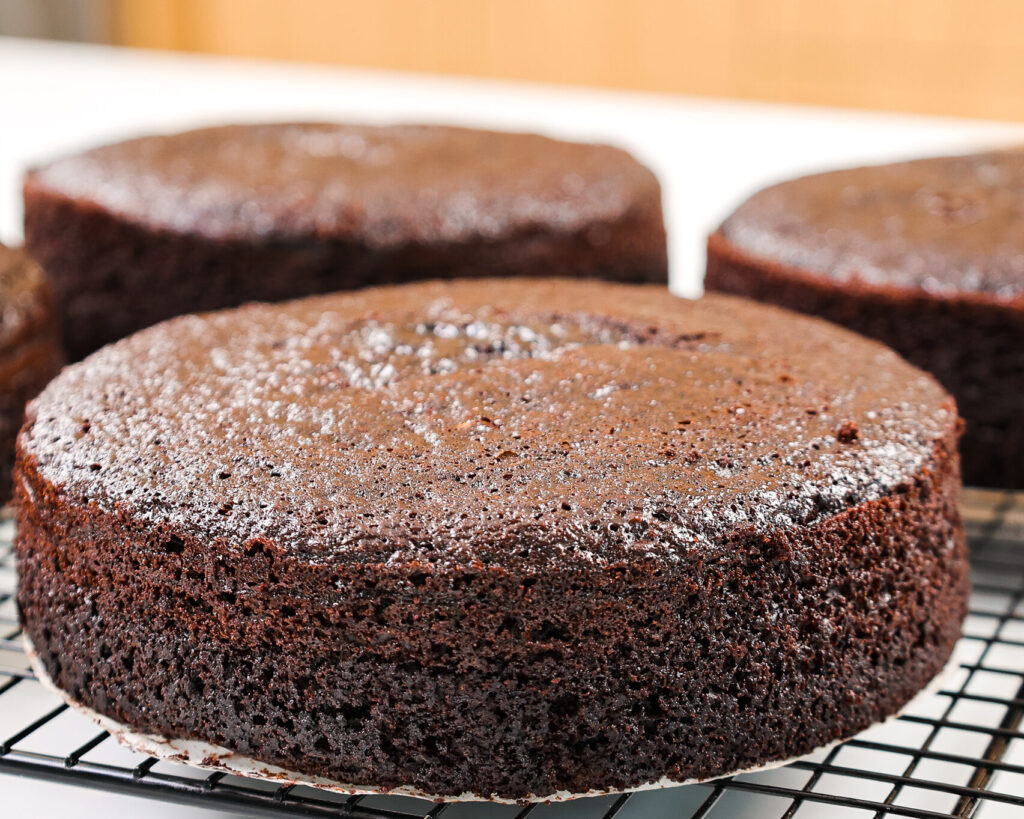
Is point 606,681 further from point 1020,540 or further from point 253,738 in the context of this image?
point 1020,540

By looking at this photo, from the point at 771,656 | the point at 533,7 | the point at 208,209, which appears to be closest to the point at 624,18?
the point at 533,7

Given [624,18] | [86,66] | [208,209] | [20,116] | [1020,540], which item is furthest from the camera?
[624,18]

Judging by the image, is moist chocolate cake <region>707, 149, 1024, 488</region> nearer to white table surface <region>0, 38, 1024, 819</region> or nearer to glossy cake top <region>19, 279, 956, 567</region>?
glossy cake top <region>19, 279, 956, 567</region>

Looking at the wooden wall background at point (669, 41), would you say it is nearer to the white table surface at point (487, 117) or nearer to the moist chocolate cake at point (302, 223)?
the white table surface at point (487, 117)

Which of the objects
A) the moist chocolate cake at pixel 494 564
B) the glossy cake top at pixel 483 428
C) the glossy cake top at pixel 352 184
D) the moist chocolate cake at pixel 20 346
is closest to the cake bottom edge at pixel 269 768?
the moist chocolate cake at pixel 494 564

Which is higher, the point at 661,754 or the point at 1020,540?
the point at 661,754
